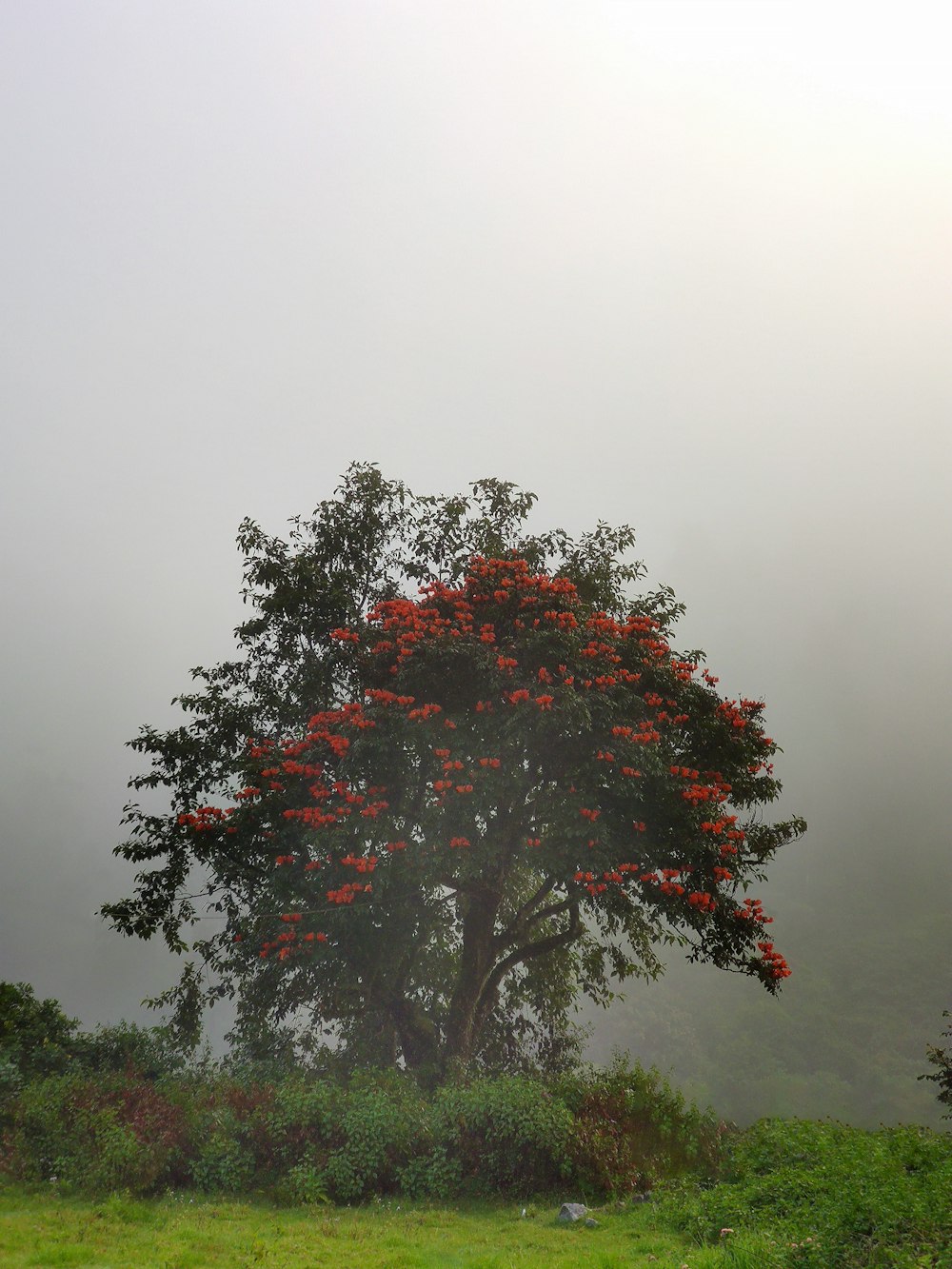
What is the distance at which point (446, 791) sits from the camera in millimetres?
16375

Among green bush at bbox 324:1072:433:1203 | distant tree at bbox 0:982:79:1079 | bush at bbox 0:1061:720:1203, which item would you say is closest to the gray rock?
bush at bbox 0:1061:720:1203

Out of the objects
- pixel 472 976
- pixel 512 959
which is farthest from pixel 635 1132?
pixel 512 959

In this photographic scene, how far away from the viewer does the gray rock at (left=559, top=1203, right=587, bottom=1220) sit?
37.2ft

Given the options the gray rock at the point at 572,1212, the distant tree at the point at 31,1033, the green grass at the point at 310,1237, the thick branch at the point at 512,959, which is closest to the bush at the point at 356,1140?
the green grass at the point at 310,1237

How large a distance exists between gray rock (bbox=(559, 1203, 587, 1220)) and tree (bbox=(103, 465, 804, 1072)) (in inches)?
215

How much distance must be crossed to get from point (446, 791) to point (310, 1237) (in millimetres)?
7428

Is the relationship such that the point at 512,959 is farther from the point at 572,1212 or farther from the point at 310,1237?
the point at 310,1237

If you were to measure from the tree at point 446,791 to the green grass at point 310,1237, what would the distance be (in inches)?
200

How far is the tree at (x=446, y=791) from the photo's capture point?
653 inches

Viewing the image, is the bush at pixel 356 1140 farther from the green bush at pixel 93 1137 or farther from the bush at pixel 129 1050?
the bush at pixel 129 1050

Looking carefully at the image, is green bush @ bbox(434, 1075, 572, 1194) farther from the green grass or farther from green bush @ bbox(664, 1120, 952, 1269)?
green bush @ bbox(664, 1120, 952, 1269)

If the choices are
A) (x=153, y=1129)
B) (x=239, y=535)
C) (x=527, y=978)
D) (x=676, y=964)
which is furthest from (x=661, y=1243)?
(x=676, y=964)

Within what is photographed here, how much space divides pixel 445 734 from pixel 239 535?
8.67 meters

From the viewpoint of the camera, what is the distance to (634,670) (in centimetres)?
1861
